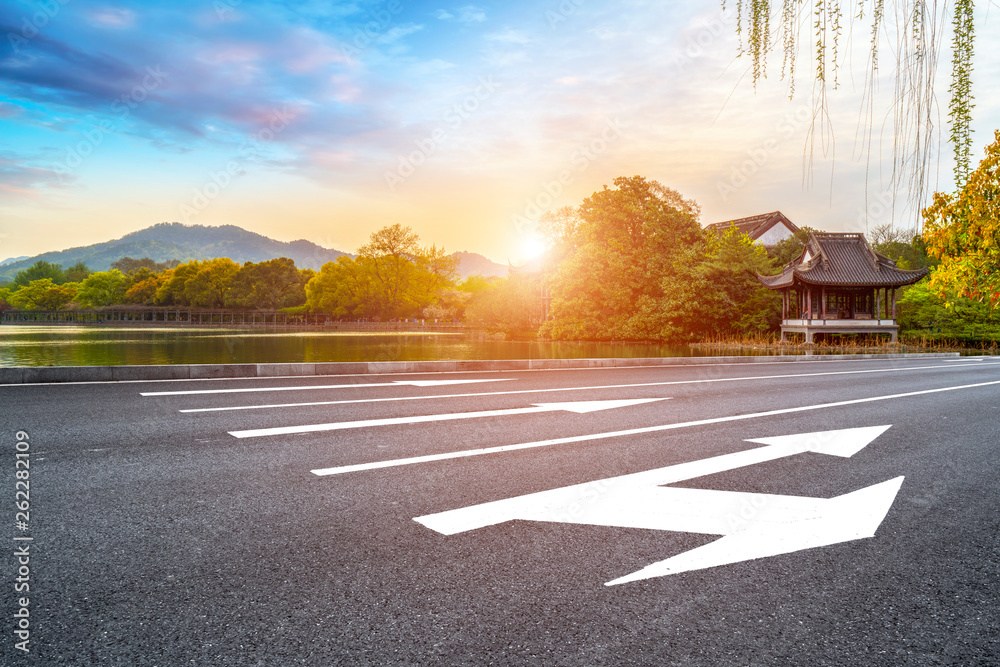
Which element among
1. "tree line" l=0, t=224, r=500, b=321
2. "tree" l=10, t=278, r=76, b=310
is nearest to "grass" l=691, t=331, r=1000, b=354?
"tree line" l=0, t=224, r=500, b=321

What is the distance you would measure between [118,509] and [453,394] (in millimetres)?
7152

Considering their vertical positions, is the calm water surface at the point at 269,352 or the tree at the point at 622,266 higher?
the tree at the point at 622,266

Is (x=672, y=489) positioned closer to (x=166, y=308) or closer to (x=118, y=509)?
(x=118, y=509)

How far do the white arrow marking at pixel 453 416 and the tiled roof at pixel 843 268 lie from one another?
34.8 meters

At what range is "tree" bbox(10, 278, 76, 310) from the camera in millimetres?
130875

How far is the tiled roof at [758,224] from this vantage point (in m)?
62.3

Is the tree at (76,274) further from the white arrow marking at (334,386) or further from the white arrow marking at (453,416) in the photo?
the white arrow marking at (453,416)

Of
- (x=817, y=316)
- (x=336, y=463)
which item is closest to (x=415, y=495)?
(x=336, y=463)

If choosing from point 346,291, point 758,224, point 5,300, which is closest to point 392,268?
point 346,291

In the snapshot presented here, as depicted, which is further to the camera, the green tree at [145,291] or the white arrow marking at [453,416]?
the green tree at [145,291]

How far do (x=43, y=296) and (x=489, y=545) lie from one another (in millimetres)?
165495

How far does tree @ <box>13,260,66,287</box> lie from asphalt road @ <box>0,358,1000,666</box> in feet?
605

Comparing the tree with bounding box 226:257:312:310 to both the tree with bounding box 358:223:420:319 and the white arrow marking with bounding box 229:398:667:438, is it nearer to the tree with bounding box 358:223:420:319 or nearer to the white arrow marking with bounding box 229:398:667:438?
the tree with bounding box 358:223:420:319

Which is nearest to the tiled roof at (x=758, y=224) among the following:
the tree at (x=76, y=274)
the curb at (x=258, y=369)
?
the curb at (x=258, y=369)
